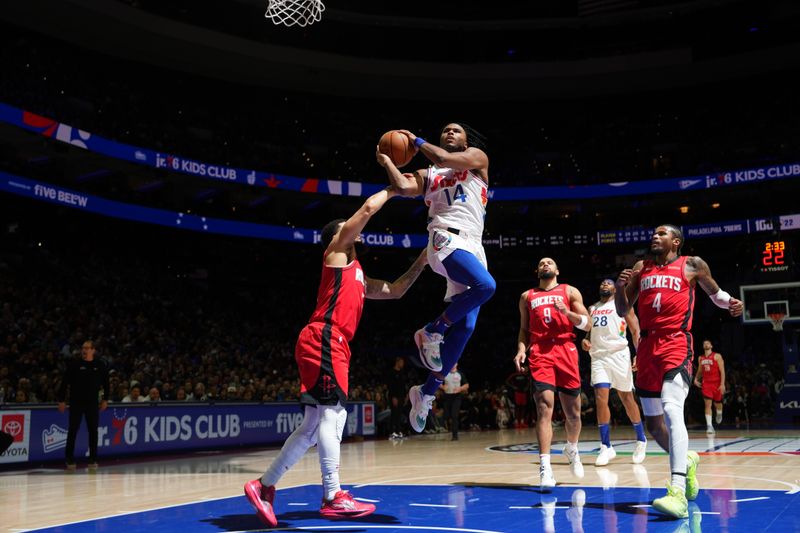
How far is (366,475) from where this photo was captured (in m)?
8.86

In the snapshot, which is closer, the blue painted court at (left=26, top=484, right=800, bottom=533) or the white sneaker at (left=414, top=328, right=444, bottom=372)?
the blue painted court at (left=26, top=484, right=800, bottom=533)

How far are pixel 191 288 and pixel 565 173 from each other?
635 inches

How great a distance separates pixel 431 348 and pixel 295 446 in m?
1.24

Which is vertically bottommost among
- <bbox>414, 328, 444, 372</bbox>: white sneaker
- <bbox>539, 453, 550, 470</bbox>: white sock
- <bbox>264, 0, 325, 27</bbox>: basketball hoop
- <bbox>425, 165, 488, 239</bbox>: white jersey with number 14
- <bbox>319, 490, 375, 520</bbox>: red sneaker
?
<bbox>319, 490, 375, 520</bbox>: red sneaker

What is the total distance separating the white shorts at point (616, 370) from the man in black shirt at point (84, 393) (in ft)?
22.7

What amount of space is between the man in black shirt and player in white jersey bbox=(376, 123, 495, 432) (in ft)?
21.5

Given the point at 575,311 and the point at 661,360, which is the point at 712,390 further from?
the point at 661,360

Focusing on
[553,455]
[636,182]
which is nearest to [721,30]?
[636,182]

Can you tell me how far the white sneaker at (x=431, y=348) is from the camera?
581cm

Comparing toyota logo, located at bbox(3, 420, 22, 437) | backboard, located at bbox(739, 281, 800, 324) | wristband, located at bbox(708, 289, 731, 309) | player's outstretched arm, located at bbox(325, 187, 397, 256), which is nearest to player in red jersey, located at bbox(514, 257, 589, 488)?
wristband, located at bbox(708, 289, 731, 309)

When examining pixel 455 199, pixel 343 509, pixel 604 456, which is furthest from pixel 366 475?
pixel 455 199

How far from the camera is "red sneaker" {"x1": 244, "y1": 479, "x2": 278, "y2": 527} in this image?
5152mm

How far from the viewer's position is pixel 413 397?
6.27m

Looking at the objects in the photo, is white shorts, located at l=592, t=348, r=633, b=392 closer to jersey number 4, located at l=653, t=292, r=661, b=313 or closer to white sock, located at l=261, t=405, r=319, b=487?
jersey number 4, located at l=653, t=292, r=661, b=313
